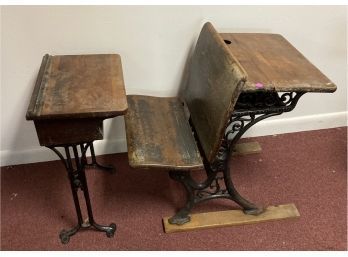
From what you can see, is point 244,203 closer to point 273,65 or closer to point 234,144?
point 234,144

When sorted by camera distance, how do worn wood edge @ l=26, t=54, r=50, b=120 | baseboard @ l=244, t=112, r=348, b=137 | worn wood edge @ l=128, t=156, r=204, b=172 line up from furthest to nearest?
baseboard @ l=244, t=112, r=348, b=137
worn wood edge @ l=128, t=156, r=204, b=172
worn wood edge @ l=26, t=54, r=50, b=120

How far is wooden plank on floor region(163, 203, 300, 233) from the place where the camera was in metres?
1.60

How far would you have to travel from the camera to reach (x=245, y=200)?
5.36ft

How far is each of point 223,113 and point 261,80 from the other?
7.9 inches

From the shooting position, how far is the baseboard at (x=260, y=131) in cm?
195

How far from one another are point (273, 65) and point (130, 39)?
70 cm

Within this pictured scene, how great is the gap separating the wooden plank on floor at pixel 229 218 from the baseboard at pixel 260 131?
0.62 metres

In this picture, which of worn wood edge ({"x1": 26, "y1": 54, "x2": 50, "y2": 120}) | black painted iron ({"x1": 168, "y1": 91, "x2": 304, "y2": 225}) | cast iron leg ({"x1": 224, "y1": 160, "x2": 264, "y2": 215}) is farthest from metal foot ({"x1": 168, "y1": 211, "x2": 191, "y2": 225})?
worn wood edge ({"x1": 26, "y1": 54, "x2": 50, "y2": 120})

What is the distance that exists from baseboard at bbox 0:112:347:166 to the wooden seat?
440mm

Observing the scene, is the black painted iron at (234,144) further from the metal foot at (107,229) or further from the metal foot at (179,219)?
the metal foot at (107,229)

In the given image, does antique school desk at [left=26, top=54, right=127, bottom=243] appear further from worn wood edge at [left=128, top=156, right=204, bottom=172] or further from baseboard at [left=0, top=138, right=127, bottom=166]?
baseboard at [left=0, top=138, right=127, bottom=166]

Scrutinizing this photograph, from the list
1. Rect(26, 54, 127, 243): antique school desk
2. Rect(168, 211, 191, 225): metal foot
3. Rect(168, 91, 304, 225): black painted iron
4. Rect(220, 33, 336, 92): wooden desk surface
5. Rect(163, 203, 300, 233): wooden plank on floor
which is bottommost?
Rect(163, 203, 300, 233): wooden plank on floor

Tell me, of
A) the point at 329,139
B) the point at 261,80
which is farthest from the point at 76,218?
the point at 329,139
